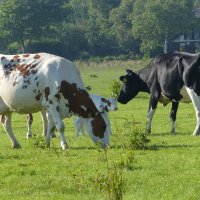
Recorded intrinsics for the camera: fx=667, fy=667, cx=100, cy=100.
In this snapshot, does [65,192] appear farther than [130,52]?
No

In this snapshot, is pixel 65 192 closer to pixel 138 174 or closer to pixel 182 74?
pixel 138 174

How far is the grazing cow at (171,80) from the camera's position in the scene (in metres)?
18.8

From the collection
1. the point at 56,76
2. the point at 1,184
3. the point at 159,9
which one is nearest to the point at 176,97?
the point at 56,76

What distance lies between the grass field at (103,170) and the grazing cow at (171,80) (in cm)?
112

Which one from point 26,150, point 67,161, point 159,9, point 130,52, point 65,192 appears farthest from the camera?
point 159,9

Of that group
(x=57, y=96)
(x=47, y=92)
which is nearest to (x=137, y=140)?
(x=57, y=96)

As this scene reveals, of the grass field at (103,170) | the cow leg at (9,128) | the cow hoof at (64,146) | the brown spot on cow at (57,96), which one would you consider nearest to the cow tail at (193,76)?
the grass field at (103,170)

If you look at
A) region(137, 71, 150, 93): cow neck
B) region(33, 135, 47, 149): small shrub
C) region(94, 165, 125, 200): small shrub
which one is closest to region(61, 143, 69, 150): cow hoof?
region(33, 135, 47, 149): small shrub

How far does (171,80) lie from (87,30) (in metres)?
89.3

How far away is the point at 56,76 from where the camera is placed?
1644 centimetres

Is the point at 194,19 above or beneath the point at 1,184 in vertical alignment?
beneath

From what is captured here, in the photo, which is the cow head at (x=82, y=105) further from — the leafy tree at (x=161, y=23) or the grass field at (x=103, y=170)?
the leafy tree at (x=161, y=23)

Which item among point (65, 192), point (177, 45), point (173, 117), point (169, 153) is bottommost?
point (177, 45)

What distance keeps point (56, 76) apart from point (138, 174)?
16.7 ft
